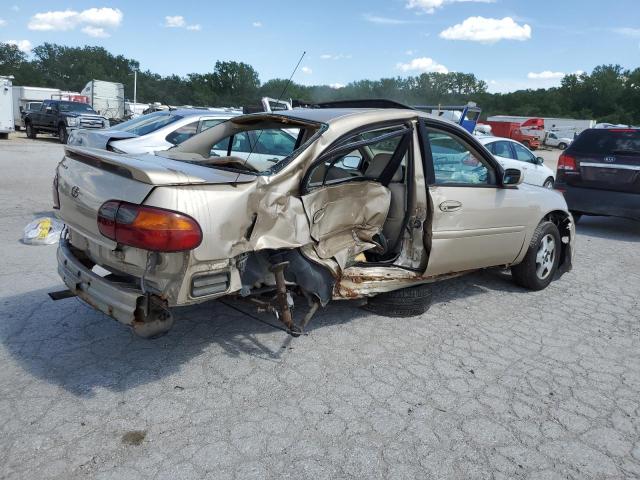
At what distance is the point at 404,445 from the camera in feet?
8.68

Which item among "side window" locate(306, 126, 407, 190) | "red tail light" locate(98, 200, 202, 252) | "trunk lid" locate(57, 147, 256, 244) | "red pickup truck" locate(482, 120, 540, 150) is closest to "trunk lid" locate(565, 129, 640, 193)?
"side window" locate(306, 126, 407, 190)

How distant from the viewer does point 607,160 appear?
808 centimetres

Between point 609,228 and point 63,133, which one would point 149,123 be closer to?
point 609,228

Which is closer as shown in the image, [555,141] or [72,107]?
[72,107]

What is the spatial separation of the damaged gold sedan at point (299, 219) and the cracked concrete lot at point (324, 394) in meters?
0.40

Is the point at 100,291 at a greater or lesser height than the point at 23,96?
lesser

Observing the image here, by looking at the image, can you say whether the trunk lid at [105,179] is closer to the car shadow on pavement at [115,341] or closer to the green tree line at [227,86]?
the car shadow on pavement at [115,341]

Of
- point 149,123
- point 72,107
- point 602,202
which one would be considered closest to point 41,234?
point 149,123

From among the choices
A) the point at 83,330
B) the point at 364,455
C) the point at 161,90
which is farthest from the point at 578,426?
the point at 161,90

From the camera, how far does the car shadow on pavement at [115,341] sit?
3.17m

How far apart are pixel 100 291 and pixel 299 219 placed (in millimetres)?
1272

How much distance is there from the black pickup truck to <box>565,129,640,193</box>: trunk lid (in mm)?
18337

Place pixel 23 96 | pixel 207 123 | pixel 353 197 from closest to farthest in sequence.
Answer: pixel 353 197 → pixel 207 123 → pixel 23 96

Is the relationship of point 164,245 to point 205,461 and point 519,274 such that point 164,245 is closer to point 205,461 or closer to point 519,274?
point 205,461
